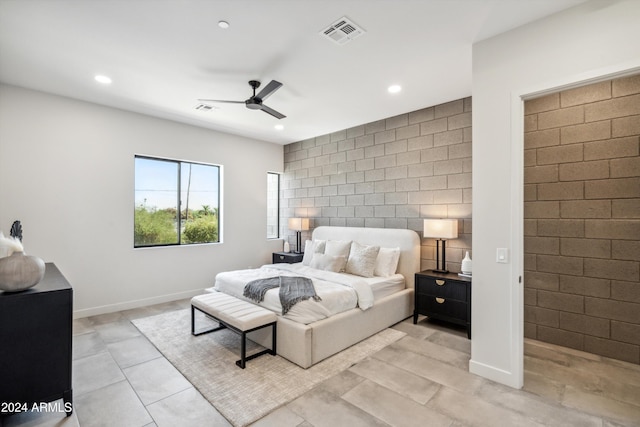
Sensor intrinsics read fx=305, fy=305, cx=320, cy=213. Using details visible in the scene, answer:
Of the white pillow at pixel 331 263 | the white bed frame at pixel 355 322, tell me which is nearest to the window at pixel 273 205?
the white bed frame at pixel 355 322

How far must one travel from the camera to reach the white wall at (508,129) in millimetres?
2176

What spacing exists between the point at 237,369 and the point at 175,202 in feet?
11.0

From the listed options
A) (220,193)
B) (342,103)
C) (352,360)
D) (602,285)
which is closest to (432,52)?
(342,103)

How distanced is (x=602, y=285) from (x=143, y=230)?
5930 mm

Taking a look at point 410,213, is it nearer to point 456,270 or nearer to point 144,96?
point 456,270

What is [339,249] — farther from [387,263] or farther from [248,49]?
[248,49]

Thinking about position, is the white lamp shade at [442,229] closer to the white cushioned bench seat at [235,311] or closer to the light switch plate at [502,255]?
the light switch plate at [502,255]

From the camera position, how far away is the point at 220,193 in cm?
572

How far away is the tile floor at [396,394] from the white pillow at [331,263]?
1.40 meters

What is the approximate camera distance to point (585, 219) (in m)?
3.16

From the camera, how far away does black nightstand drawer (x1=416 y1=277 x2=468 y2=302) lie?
360 cm

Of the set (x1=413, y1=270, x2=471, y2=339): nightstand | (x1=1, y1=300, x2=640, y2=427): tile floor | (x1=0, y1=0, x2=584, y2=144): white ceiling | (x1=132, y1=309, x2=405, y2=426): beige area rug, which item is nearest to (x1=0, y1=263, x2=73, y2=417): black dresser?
(x1=1, y1=300, x2=640, y2=427): tile floor

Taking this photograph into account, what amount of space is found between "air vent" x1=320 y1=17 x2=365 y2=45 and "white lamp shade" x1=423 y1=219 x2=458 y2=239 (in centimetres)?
→ 241

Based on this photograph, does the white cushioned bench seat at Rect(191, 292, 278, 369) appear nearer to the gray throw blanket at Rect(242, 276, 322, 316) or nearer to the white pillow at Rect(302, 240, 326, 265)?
the gray throw blanket at Rect(242, 276, 322, 316)
